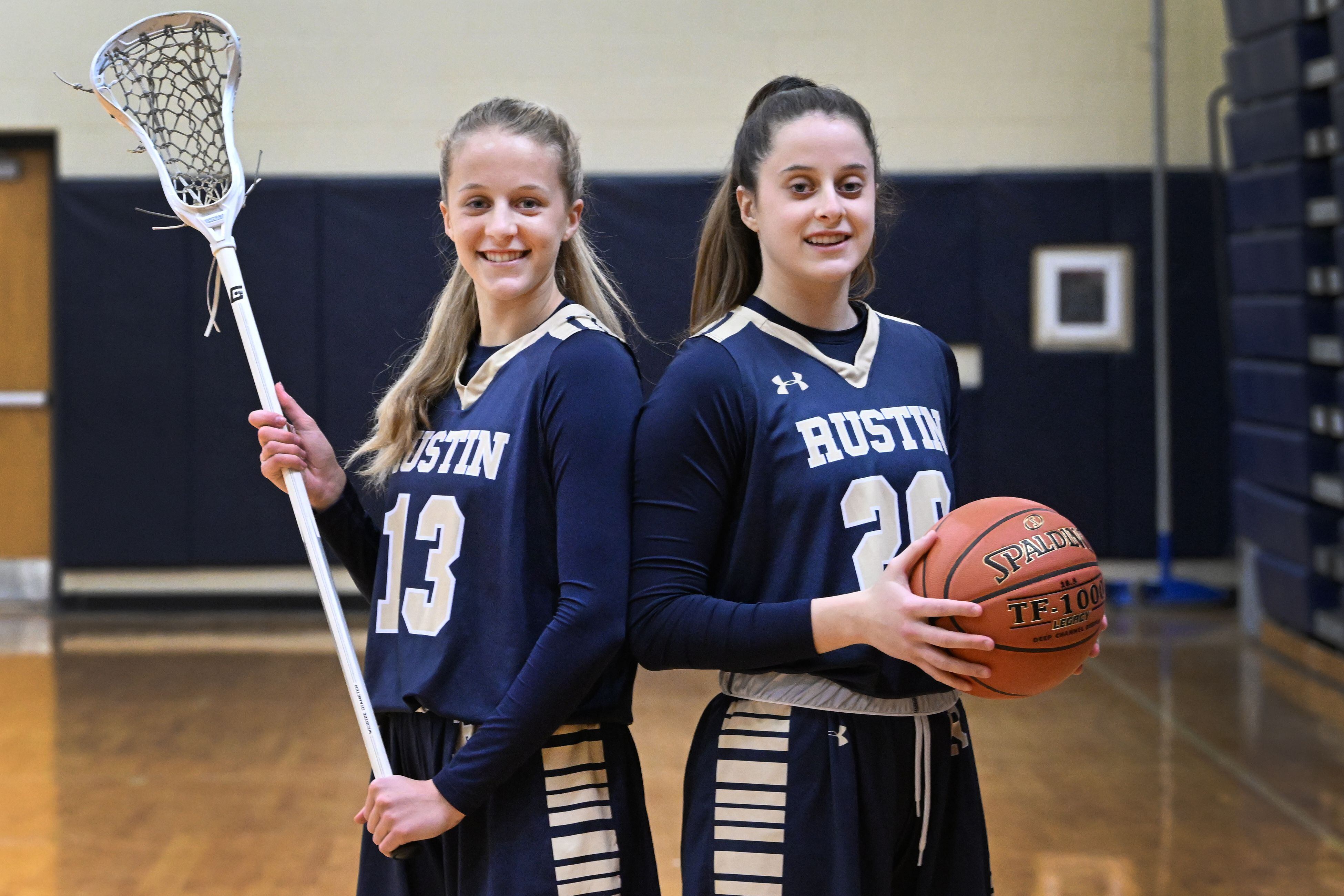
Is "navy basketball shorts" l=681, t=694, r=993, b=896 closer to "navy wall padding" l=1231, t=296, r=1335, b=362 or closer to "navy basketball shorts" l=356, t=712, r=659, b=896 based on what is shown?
"navy basketball shorts" l=356, t=712, r=659, b=896

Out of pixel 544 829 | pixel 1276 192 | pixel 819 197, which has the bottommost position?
pixel 544 829

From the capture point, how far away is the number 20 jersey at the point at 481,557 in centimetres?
139

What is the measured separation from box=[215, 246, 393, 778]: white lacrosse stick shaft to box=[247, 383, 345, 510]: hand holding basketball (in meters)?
0.02

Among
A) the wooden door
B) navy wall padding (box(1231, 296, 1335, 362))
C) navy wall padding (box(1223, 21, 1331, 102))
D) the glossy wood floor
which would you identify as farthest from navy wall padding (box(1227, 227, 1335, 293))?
Answer: the wooden door

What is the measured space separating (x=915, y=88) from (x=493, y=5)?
2011mm

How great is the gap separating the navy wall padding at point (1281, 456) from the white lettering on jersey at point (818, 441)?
4285 mm

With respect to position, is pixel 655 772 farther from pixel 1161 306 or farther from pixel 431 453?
pixel 1161 306

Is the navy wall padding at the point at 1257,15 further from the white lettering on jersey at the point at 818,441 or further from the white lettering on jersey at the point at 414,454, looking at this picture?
the white lettering on jersey at the point at 414,454

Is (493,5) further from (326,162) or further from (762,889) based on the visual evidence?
(762,889)

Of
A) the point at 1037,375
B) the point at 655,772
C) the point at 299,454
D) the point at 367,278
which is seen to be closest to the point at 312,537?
the point at 299,454

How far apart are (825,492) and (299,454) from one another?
25.8 inches

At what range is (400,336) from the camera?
6.11 metres

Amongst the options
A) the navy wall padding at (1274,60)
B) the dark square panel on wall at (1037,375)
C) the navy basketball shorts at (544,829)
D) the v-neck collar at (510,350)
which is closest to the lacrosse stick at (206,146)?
the navy basketball shorts at (544,829)

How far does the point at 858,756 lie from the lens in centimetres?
137
